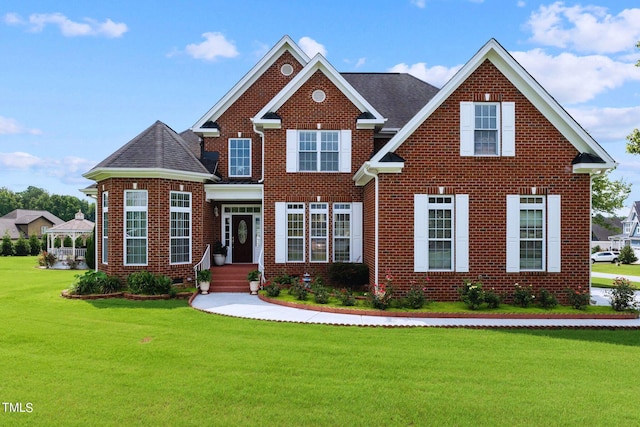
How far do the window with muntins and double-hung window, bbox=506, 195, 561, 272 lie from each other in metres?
11.1

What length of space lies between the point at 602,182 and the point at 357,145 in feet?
62.4

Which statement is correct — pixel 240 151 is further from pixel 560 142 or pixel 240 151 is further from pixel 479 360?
pixel 479 360

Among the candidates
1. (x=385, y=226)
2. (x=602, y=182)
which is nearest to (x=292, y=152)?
(x=385, y=226)

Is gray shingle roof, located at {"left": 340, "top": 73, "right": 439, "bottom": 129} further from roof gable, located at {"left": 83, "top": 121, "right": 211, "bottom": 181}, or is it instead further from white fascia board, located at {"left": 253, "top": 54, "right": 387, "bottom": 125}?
roof gable, located at {"left": 83, "top": 121, "right": 211, "bottom": 181}

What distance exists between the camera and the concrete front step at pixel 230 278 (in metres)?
15.9

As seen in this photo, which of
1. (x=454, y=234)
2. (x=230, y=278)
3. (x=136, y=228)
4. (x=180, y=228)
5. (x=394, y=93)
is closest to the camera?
(x=454, y=234)

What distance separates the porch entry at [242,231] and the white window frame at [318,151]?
11.0ft

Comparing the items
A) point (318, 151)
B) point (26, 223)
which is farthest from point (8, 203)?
point (318, 151)

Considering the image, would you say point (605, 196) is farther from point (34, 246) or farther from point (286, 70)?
point (34, 246)

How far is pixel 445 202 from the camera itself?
13219 mm

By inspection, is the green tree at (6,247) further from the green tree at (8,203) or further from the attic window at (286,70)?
the green tree at (8,203)

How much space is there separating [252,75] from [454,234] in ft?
36.3

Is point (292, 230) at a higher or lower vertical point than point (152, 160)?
lower

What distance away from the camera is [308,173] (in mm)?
16578
